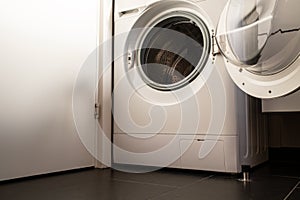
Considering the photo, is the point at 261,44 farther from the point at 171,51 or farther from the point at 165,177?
the point at 165,177

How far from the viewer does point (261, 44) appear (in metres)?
1.00

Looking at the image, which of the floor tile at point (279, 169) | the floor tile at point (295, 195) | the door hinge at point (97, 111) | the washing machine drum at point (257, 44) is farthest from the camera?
the door hinge at point (97, 111)

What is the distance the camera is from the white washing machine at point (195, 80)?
1.00 m

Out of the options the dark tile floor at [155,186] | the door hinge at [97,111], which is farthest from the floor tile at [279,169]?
the door hinge at [97,111]

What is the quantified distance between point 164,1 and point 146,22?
0.14 meters

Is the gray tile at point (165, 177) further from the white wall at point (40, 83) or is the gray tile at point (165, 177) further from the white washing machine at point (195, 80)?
the white wall at point (40, 83)

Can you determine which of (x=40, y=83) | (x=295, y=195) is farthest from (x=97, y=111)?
(x=295, y=195)

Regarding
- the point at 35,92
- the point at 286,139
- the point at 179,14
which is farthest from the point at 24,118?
the point at 286,139

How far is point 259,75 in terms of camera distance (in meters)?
1.01

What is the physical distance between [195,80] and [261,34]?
31 centimetres

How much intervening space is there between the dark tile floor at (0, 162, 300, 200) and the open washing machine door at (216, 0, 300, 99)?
33 centimetres

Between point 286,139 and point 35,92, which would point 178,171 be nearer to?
point 35,92

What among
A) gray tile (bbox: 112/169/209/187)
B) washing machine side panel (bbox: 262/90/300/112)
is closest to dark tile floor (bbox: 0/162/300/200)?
gray tile (bbox: 112/169/209/187)

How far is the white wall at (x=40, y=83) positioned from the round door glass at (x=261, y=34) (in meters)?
0.67
